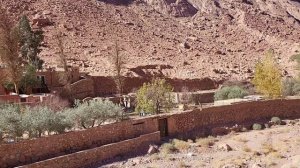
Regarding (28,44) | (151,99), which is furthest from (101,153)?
(28,44)

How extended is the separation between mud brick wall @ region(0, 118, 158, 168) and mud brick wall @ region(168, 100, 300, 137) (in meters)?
2.56

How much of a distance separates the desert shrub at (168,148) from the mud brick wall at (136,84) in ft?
59.8

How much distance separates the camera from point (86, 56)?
6031cm

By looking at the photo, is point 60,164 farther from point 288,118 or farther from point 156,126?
point 288,118

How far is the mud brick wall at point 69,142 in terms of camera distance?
24422mm

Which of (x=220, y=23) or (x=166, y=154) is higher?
(x=220, y=23)

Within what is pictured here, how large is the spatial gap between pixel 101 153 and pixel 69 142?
1.81 m

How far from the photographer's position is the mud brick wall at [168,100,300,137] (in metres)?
35.0

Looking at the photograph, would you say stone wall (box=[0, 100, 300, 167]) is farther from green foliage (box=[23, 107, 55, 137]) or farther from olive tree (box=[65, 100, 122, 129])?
olive tree (box=[65, 100, 122, 129])

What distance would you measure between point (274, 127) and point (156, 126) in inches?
404

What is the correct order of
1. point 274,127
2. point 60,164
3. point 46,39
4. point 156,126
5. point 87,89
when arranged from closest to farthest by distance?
point 60,164 < point 156,126 < point 274,127 < point 87,89 < point 46,39

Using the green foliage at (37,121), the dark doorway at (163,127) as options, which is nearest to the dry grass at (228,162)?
the dark doorway at (163,127)

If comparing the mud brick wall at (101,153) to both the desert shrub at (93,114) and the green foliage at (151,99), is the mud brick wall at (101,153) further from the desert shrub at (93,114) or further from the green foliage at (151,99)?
the green foliage at (151,99)

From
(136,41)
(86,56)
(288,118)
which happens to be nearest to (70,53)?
(86,56)
